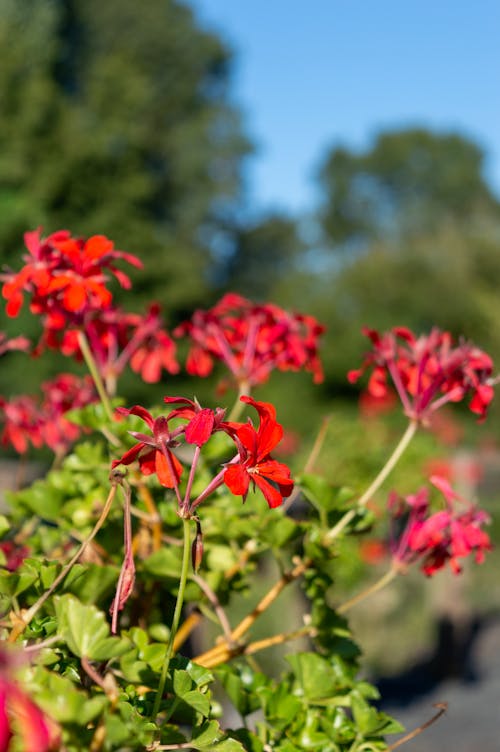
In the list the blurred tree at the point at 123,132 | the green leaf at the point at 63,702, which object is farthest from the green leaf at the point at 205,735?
the blurred tree at the point at 123,132

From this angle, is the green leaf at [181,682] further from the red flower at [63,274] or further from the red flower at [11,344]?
the red flower at [11,344]

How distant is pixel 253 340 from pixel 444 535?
30cm

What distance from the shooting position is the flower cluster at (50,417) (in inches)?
42.5

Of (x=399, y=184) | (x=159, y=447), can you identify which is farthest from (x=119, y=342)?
(x=399, y=184)

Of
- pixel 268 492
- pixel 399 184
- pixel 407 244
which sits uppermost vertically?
pixel 399 184

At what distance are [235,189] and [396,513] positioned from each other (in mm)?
18462

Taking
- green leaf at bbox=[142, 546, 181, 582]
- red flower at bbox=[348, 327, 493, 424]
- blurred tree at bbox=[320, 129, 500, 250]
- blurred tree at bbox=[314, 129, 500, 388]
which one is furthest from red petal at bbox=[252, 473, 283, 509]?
blurred tree at bbox=[320, 129, 500, 250]

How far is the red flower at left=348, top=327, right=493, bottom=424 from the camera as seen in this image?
2.89ft

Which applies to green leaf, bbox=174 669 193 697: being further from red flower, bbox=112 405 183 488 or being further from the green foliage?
red flower, bbox=112 405 183 488

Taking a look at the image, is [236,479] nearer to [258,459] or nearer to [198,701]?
[258,459]

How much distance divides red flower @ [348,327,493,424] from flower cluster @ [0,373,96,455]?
0.36 meters

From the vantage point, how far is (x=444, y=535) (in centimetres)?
87

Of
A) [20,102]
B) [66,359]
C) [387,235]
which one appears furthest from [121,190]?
[387,235]

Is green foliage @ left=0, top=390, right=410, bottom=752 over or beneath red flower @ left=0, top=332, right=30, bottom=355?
beneath
